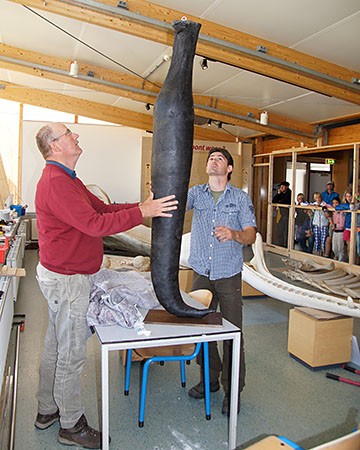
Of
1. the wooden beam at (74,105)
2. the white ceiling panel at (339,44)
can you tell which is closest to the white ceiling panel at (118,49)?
the white ceiling panel at (339,44)

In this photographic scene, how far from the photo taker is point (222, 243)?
2.46 m

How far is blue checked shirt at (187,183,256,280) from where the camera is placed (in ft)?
8.09

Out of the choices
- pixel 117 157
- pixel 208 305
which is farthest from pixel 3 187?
pixel 208 305

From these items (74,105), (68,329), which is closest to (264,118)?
(74,105)

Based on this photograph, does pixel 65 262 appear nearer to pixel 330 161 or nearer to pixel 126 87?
pixel 126 87

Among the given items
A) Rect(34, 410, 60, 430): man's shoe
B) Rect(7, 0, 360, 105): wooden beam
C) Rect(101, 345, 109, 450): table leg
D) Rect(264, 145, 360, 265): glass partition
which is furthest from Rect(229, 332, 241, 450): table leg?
Rect(264, 145, 360, 265): glass partition

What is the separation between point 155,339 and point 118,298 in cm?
39

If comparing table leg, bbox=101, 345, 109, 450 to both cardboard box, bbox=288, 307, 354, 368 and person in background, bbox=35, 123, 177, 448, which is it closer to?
person in background, bbox=35, 123, 177, 448

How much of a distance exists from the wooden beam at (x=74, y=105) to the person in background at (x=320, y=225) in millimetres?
4581

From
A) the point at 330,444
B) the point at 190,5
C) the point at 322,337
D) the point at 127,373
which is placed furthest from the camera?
the point at 190,5

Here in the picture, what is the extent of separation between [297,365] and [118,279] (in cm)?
178

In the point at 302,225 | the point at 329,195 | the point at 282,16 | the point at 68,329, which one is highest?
the point at 282,16

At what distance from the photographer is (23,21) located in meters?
5.52

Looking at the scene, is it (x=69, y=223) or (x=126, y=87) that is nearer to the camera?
(x=69, y=223)
